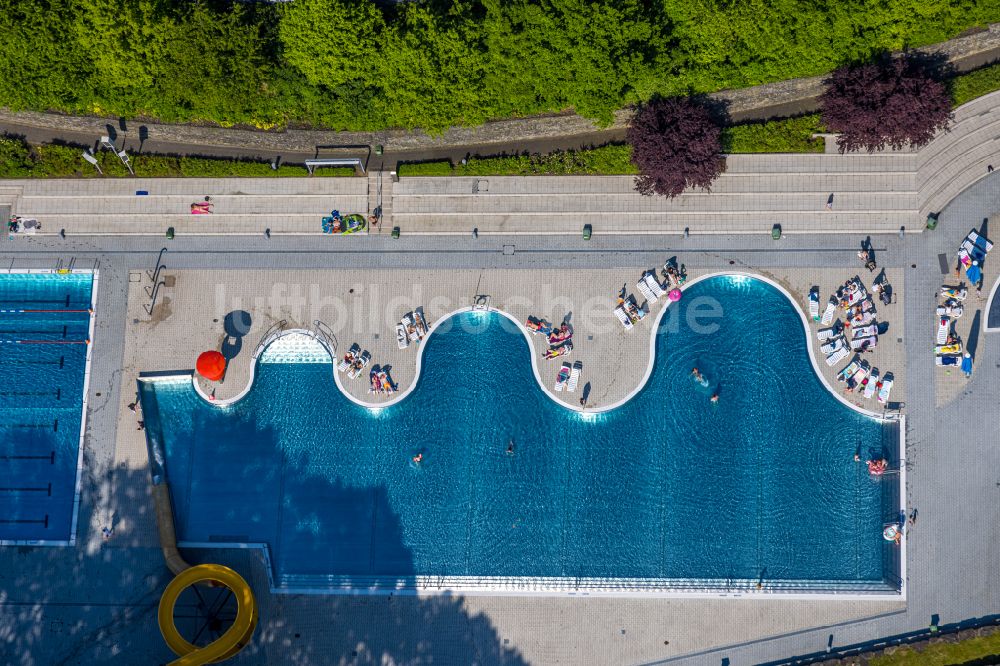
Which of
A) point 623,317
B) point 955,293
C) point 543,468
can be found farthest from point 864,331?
point 543,468

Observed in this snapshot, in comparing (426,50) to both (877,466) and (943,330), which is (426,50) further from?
(877,466)

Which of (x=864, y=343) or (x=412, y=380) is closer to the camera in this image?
(x=864, y=343)

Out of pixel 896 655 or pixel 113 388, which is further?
pixel 113 388

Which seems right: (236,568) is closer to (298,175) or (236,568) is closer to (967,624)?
(298,175)

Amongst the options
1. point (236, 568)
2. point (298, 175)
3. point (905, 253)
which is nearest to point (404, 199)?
point (298, 175)

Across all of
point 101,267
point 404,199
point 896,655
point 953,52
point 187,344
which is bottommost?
point 896,655

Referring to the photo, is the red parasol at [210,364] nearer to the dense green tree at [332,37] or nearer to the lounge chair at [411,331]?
the lounge chair at [411,331]
